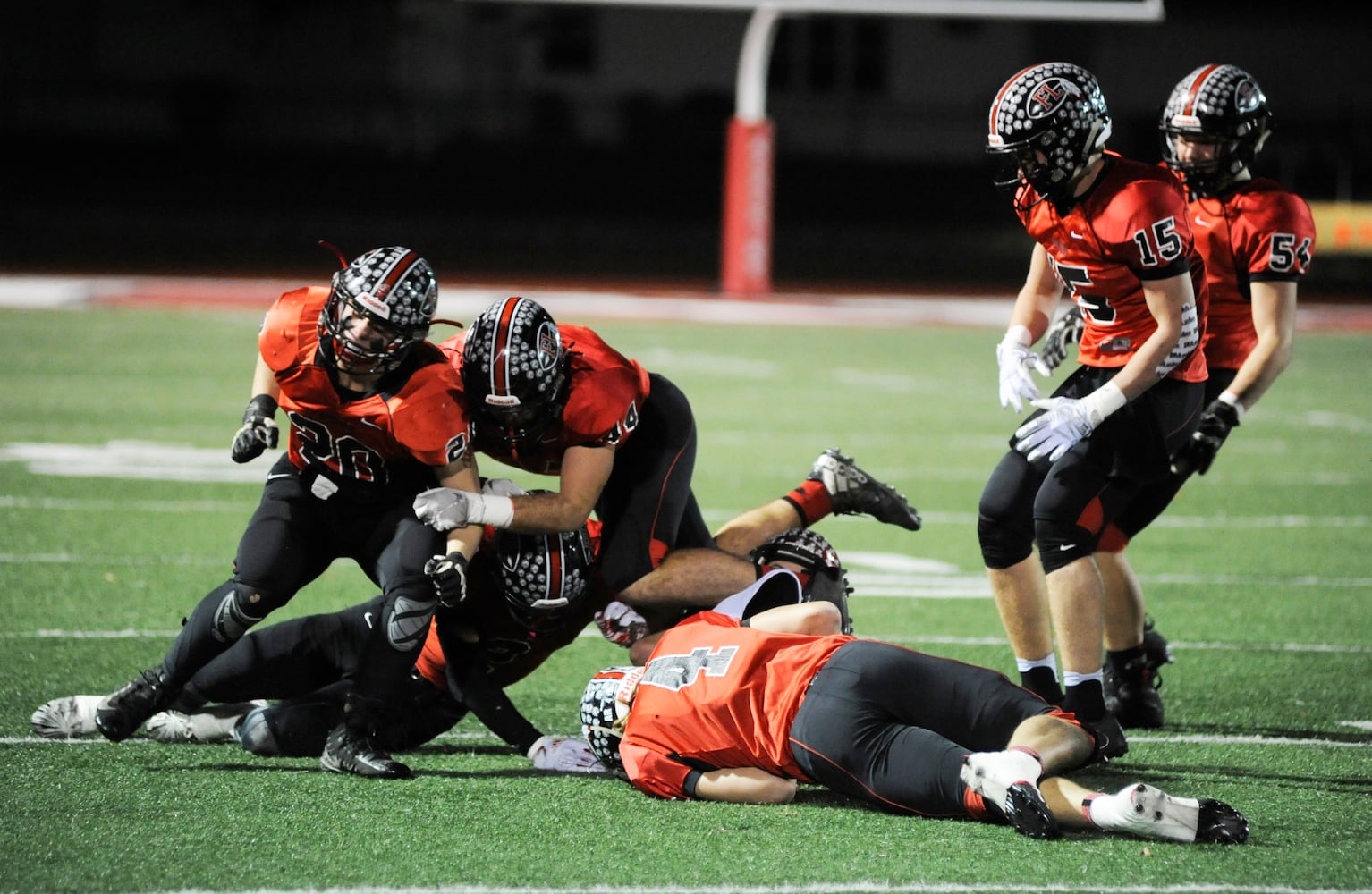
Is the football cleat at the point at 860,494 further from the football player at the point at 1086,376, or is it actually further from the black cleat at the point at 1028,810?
the black cleat at the point at 1028,810

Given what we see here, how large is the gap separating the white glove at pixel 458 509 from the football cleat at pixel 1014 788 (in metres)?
1.42

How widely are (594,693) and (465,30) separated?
89.7 ft

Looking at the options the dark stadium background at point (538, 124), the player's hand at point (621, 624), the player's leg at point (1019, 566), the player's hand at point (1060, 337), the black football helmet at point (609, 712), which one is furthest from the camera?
the dark stadium background at point (538, 124)

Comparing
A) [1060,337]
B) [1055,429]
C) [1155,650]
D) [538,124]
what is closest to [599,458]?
[1055,429]

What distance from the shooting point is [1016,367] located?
499 centimetres

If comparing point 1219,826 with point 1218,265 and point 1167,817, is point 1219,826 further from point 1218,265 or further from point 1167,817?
point 1218,265

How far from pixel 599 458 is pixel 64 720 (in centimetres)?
163

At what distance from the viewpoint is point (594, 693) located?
428 cm

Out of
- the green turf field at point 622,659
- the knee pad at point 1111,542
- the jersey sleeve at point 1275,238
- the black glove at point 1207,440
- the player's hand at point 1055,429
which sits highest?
the jersey sleeve at point 1275,238

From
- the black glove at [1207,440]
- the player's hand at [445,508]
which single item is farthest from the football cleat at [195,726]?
the black glove at [1207,440]

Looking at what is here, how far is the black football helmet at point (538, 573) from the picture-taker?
458 centimetres

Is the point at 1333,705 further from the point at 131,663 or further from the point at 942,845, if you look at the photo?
the point at 131,663

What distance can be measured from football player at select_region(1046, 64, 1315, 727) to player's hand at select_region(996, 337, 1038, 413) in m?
0.55

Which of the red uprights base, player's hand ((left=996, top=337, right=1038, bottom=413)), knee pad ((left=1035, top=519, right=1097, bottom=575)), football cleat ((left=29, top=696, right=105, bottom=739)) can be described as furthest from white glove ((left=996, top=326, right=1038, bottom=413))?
the red uprights base
